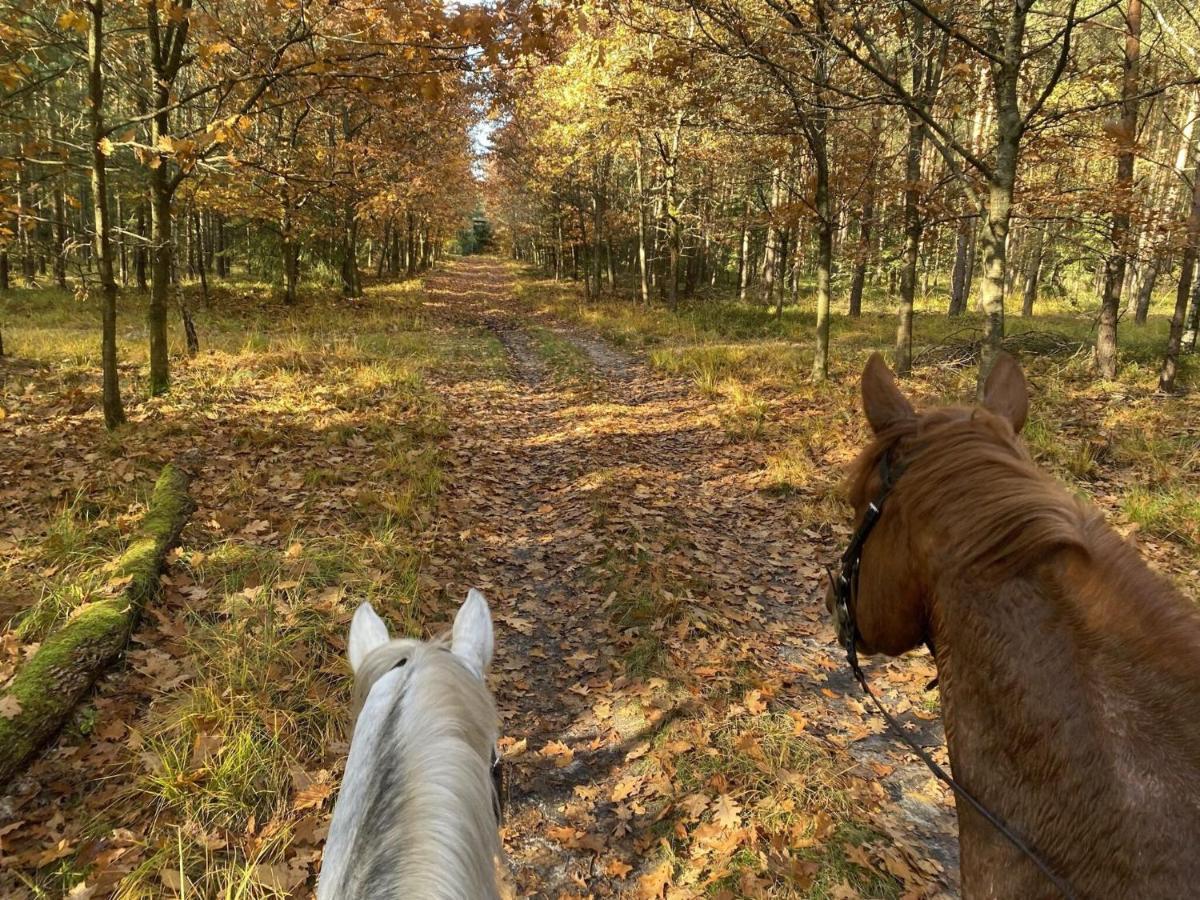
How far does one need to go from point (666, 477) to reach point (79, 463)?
22.6ft

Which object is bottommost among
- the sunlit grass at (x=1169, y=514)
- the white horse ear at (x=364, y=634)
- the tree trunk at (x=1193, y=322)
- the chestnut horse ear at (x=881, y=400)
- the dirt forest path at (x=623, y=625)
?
the dirt forest path at (x=623, y=625)

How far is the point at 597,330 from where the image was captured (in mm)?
20766

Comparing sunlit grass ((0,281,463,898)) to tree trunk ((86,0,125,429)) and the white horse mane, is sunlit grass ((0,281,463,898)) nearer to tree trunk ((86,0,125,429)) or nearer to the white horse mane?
tree trunk ((86,0,125,429))

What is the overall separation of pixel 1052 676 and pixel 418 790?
143 centimetres

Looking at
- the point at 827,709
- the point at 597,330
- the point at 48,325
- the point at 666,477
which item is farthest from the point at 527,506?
the point at 48,325

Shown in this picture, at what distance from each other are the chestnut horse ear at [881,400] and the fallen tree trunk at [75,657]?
14.8 ft

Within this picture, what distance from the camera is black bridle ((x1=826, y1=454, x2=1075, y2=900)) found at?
139 centimetres

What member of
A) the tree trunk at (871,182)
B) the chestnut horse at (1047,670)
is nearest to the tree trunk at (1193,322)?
the tree trunk at (871,182)

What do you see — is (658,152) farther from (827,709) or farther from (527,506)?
(827,709)

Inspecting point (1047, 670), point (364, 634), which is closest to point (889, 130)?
point (1047, 670)

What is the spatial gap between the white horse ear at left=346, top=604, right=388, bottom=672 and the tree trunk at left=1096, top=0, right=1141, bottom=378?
38.4ft

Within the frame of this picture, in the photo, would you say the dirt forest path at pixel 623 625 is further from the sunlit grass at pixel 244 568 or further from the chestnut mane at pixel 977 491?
the chestnut mane at pixel 977 491

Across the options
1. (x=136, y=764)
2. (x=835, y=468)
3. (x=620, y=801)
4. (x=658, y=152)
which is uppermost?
(x=658, y=152)

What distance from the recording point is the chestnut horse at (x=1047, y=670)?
50.2 inches
